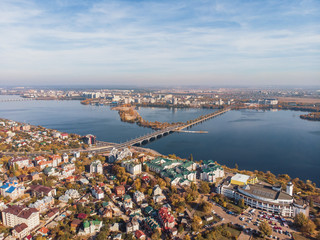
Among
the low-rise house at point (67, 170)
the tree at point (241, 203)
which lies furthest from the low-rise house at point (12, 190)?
the tree at point (241, 203)

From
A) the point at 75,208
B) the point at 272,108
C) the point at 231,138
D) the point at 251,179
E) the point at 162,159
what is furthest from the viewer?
the point at 272,108

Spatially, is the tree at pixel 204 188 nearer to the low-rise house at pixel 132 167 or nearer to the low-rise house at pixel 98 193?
the low-rise house at pixel 132 167

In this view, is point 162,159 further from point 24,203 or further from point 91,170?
point 24,203

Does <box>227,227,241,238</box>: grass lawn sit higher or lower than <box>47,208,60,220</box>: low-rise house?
lower

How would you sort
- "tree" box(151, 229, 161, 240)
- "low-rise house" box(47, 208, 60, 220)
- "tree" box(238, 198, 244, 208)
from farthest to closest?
"tree" box(238, 198, 244, 208)
"low-rise house" box(47, 208, 60, 220)
"tree" box(151, 229, 161, 240)

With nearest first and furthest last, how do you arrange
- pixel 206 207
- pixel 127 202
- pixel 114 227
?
pixel 114 227 → pixel 206 207 → pixel 127 202

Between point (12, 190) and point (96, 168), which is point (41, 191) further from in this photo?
point (96, 168)

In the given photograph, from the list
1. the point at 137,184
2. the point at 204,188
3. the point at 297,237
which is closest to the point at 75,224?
the point at 137,184

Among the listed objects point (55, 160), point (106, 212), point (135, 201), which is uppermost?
point (55, 160)

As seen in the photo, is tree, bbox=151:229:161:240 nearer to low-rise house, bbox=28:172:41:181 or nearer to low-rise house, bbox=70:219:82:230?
low-rise house, bbox=70:219:82:230

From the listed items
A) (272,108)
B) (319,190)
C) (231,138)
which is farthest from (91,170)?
(272,108)

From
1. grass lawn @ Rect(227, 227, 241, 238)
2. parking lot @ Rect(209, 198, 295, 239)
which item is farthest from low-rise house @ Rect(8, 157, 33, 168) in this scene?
grass lawn @ Rect(227, 227, 241, 238)
